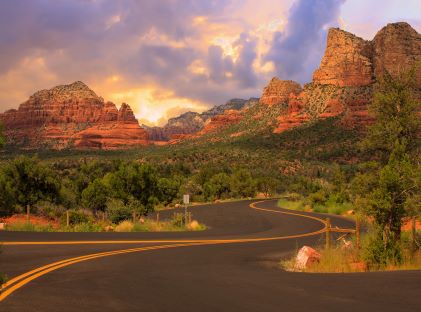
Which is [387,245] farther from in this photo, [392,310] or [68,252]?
[68,252]

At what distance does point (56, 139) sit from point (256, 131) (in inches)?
3485

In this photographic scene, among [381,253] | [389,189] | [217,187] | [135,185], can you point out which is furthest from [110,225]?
[217,187]

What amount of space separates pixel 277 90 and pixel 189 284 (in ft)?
596

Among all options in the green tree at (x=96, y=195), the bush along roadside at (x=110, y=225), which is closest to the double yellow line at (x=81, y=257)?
the bush along roadside at (x=110, y=225)

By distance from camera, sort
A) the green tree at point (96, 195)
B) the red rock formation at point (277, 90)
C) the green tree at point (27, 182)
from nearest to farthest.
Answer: the green tree at point (27, 182) → the green tree at point (96, 195) → the red rock formation at point (277, 90)

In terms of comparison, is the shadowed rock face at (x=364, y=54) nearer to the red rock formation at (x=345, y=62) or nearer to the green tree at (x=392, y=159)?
the red rock formation at (x=345, y=62)

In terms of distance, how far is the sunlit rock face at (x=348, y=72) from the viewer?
12125cm

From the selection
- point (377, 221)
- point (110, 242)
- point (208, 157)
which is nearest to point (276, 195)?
point (208, 157)

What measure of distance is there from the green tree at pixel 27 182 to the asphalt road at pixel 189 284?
17.7 m

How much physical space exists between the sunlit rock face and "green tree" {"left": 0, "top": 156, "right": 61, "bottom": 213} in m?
85.0

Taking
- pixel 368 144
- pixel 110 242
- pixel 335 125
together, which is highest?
pixel 335 125

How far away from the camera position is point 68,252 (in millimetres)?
17797

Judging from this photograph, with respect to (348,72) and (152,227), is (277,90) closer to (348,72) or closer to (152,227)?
(348,72)

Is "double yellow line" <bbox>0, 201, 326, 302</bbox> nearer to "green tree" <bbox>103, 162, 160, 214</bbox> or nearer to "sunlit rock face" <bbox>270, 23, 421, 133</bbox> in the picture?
"green tree" <bbox>103, 162, 160, 214</bbox>
